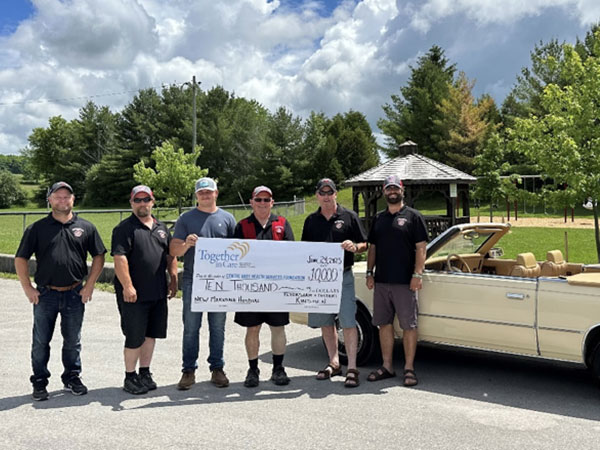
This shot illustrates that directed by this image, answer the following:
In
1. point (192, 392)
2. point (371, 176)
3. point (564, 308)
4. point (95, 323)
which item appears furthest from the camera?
point (371, 176)

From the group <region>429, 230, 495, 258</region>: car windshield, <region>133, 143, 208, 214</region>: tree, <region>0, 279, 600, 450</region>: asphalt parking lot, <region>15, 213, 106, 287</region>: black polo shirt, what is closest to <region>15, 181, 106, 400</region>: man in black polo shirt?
<region>15, 213, 106, 287</region>: black polo shirt

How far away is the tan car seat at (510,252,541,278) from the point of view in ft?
20.5

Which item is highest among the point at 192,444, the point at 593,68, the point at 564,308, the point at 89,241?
the point at 593,68

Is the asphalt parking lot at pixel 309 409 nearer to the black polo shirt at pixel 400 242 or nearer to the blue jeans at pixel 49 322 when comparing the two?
the blue jeans at pixel 49 322

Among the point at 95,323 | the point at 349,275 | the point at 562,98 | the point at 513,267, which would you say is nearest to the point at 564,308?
the point at 513,267

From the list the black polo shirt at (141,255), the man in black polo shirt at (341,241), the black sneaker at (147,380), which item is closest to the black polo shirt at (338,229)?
the man in black polo shirt at (341,241)

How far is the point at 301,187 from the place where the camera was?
55.4m

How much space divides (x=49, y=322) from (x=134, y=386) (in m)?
0.93

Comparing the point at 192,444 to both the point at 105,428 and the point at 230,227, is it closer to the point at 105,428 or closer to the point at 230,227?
the point at 105,428

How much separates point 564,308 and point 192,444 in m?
3.23

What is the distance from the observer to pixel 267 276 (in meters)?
5.91

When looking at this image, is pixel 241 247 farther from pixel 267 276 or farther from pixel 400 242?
pixel 400 242

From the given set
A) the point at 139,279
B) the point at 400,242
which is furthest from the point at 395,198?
the point at 139,279

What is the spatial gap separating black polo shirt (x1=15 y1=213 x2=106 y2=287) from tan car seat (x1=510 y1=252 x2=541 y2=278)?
4.13 meters
